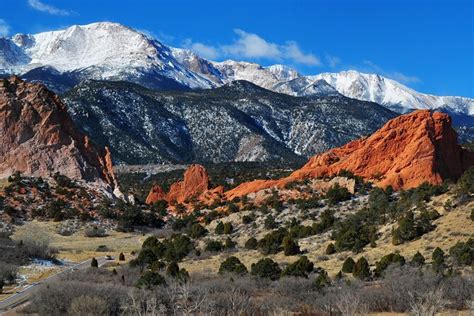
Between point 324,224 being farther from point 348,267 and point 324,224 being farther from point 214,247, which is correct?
point 348,267

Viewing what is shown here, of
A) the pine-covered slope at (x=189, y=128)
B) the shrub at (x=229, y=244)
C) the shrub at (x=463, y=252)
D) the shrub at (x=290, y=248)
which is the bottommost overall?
the shrub at (x=463, y=252)

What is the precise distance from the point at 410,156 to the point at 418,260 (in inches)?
1066

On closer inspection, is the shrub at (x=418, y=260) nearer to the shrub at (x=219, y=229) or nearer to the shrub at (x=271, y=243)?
the shrub at (x=271, y=243)

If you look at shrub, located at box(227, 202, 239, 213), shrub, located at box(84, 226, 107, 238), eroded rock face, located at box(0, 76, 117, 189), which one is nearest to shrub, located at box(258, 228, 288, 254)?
shrub, located at box(227, 202, 239, 213)

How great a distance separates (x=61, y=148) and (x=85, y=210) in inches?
379

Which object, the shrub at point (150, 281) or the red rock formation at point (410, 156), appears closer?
the shrub at point (150, 281)

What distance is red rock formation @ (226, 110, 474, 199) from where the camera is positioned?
54.3m

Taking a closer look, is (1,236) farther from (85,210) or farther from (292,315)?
(292,315)

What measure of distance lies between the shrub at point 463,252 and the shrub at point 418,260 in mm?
1385

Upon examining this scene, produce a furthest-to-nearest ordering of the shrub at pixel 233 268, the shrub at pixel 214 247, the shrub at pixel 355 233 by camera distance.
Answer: the shrub at pixel 214 247
the shrub at pixel 355 233
the shrub at pixel 233 268

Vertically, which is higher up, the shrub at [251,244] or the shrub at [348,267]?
the shrub at [251,244]

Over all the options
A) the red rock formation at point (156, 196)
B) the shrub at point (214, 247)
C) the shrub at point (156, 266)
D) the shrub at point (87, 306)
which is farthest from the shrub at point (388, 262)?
the red rock formation at point (156, 196)

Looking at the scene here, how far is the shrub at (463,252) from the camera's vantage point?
28.3 m

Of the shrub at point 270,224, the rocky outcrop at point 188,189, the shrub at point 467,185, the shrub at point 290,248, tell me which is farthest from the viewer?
the rocky outcrop at point 188,189
